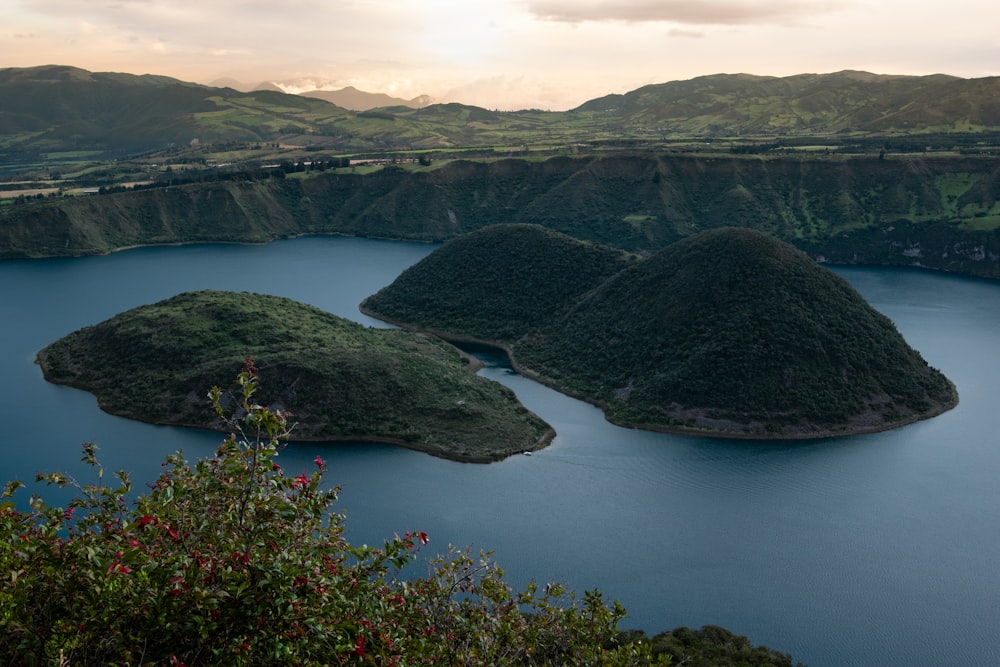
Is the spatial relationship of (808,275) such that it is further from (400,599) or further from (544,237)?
(400,599)

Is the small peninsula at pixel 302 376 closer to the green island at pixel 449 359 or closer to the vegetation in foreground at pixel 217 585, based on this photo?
the green island at pixel 449 359

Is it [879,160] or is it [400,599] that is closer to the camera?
[400,599]

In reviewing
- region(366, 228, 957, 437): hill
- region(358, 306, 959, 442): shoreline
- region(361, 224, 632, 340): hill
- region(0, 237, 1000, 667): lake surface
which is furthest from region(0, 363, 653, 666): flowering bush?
region(361, 224, 632, 340): hill

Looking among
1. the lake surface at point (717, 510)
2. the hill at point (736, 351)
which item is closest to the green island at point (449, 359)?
the hill at point (736, 351)

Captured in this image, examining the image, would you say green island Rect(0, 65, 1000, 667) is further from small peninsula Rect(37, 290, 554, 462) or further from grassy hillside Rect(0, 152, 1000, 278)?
grassy hillside Rect(0, 152, 1000, 278)

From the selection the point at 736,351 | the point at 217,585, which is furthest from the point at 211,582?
the point at 736,351

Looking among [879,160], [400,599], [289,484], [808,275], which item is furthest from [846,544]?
[879,160]

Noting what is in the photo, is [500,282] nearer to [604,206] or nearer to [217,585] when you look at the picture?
[604,206]

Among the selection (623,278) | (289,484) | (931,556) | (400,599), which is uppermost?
(289,484)
